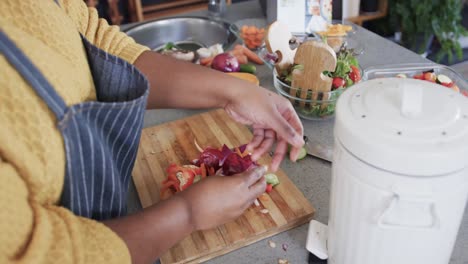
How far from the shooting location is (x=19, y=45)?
1.50ft

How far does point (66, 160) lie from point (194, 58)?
0.77 metres

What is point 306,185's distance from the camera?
2.55ft

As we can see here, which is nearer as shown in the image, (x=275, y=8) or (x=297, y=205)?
(x=297, y=205)

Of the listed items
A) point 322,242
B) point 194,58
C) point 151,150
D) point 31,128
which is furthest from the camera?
point 194,58

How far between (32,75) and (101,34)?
38 centimetres

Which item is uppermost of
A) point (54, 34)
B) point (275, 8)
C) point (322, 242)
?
point (54, 34)

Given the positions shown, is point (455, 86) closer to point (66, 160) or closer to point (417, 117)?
point (417, 117)

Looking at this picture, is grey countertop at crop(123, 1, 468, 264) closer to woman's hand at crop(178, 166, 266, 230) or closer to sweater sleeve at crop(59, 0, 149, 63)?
woman's hand at crop(178, 166, 266, 230)

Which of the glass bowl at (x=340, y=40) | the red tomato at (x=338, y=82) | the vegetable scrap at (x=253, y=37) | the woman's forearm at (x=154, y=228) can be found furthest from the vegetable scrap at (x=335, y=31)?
the woman's forearm at (x=154, y=228)

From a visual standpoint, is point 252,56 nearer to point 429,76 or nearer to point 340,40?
point 340,40

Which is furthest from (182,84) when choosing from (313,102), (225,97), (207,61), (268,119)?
(207,61)

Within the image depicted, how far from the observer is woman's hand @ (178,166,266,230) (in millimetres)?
596

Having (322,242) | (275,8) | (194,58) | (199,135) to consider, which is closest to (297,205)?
(322,242)

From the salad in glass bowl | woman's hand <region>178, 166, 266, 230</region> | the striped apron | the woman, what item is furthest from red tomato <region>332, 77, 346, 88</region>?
the striped apron
